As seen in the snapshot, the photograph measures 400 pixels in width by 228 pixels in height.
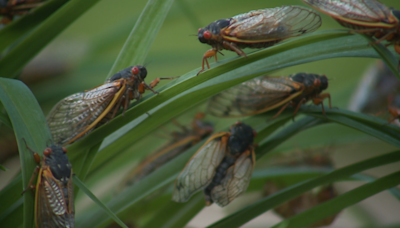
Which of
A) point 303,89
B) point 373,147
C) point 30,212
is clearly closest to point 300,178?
point 303,89

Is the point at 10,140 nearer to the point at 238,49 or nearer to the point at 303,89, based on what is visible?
the point at 238,49

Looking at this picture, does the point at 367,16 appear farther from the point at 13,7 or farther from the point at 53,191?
the point at 13,7

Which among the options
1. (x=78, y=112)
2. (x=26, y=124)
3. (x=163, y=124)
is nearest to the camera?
(x=26, y=124)

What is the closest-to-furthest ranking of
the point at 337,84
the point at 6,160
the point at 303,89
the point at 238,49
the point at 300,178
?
the point at 238,49, the point at 303,89, the point at 300,178, the point at 6,160, the point at 337,84

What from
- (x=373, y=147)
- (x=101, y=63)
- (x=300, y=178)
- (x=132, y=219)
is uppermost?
(x=101, y=63)

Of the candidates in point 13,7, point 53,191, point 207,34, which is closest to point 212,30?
point 207,34

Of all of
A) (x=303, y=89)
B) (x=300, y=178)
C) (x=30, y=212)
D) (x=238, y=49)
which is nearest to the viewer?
(x=30, y=212)

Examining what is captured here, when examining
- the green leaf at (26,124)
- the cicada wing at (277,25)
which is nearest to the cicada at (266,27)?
the cicada wing at (277,25)

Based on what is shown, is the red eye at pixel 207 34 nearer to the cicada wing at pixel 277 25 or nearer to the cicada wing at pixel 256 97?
the cicada wing at pixel 277 25
